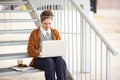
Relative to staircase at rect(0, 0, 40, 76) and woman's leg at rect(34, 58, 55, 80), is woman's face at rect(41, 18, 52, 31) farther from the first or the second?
staircase at rect(0, 0, 40, 76)

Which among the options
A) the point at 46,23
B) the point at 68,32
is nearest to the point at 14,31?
the point at 68,32

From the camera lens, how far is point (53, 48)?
3.76 meters

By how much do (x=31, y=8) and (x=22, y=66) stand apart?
1.82m

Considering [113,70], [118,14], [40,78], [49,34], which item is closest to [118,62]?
[113,70]

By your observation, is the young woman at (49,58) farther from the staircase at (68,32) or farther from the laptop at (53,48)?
the staircase at (68,32)

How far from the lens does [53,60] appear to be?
12.8 feet

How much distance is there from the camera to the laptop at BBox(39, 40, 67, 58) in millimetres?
3732

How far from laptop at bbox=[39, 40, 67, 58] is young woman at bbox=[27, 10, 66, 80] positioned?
0.25 ft

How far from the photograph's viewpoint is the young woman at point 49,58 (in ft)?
12.5

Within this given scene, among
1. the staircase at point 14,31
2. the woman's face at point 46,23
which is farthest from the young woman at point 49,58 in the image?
the staircase at point 14,31

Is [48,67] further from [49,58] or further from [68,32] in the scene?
[68,32]

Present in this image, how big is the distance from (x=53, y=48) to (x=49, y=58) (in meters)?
0.16

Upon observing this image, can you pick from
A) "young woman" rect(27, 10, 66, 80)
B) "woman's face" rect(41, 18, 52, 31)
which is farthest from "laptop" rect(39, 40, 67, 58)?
"woman's face" rect(41, 18, 52, 31)

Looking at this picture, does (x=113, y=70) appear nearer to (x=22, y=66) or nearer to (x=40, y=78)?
(x=40, y=78)
